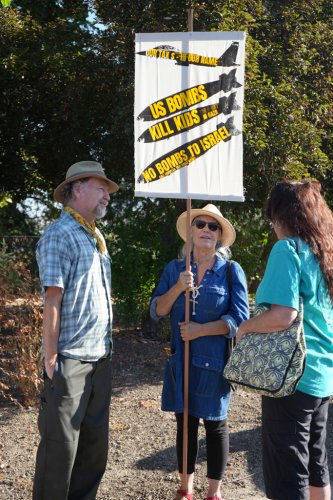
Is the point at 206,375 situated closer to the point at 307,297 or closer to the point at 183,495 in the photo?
the point at 183,495

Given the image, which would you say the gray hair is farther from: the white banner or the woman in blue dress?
the woman in blue dress

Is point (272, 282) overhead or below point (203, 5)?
below

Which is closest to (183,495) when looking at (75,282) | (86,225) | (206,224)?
(75,282)

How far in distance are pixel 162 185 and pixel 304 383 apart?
1.52 metres

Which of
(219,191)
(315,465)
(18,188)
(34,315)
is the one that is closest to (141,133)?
(219,191)

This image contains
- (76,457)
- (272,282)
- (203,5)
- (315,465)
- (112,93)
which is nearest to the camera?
(272,282)

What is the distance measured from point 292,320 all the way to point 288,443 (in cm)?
60

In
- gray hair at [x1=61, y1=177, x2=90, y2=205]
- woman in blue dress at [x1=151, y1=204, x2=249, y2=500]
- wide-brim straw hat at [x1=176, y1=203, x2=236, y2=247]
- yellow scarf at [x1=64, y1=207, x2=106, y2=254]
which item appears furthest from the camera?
wide-brim straw hat at [x1=176, y1=203, x2=236, y2=247]

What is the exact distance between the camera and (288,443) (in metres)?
3.26

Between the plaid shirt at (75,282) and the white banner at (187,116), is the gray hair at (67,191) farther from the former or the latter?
the white banner at (187,116)

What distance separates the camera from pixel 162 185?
13.6 feet

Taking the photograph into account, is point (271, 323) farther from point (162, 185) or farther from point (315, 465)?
point (162, 185)

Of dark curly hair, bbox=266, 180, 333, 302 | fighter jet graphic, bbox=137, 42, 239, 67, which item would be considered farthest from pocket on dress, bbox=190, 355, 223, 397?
fighter jet graphic, bbox=137, 42, 239, 67

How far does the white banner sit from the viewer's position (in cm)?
411
